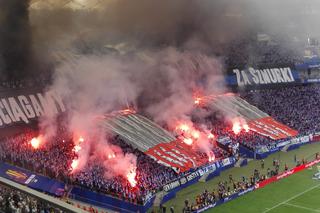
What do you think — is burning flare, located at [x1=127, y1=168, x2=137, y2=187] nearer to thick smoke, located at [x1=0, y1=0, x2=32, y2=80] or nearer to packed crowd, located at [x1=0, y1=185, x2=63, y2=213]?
thick smoke, located at [x1=0, y1=0, x2=32, y2=80]

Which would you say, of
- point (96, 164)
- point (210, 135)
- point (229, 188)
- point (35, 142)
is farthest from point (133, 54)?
point (229, 188)

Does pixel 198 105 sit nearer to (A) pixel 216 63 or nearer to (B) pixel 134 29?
(A) pixel 216 63

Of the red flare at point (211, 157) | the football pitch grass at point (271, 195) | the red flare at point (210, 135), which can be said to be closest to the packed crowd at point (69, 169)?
the football pitch grass at point (271, 195)

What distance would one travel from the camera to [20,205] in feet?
33.0

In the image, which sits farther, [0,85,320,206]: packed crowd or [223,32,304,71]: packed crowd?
[223,32,304,71]: packed crowd

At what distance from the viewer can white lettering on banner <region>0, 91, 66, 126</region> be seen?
24.3 m

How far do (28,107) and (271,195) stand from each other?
12921 mm

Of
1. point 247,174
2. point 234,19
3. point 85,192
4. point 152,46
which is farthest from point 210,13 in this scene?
point 85,192

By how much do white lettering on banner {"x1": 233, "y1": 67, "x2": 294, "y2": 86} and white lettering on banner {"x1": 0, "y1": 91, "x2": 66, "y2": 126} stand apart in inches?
631

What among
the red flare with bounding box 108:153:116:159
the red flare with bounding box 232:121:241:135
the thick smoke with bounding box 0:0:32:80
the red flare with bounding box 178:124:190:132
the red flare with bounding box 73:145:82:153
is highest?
the thick smoke with bounding box 0:0:32:80

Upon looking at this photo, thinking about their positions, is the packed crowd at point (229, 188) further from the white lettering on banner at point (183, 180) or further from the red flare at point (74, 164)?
the red flare at point (74, 164)

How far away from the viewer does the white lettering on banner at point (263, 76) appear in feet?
124

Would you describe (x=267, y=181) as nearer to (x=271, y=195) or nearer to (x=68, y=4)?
(x=271, y=195)

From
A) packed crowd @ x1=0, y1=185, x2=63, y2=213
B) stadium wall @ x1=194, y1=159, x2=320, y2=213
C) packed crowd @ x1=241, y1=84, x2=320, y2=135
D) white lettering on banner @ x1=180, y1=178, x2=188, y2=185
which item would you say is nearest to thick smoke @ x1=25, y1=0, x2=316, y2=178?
white lettering on banner @ x1=180, y1=178, x2=188, y2=185
